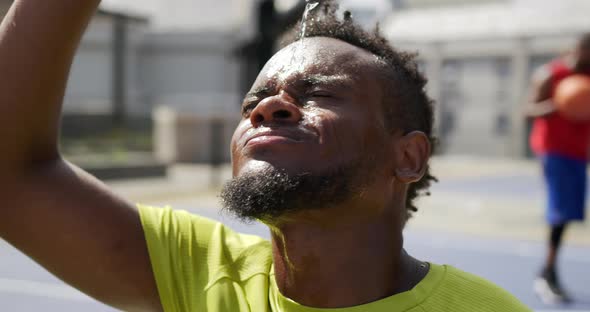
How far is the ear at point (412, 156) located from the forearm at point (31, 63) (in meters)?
0.81

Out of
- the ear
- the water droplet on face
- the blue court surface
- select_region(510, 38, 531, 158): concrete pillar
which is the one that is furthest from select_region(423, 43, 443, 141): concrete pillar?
the ear

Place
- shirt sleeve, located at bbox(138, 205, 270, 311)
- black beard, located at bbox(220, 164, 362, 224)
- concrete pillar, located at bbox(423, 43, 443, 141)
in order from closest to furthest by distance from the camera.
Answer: black beard, located at bbox(220, 164, 362, 224)
shirt sleeve, located at bbox(138, 205, 270, 311)
concrete pillar, located at bbox(423, 43, 443, 141)

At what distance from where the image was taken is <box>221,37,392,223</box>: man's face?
167 centimetres

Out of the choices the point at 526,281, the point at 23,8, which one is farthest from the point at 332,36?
the point at 526,281

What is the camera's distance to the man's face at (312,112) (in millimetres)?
1715

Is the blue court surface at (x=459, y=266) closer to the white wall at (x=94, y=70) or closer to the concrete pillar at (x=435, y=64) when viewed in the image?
the concrete pillar at (x=435, y=64)

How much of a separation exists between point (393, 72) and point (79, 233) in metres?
0.86

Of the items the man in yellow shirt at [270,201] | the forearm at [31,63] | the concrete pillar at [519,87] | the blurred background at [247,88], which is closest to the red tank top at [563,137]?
the blurred background at [247,88]

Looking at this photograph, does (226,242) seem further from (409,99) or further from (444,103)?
(444,103)

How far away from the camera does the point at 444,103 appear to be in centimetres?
3016

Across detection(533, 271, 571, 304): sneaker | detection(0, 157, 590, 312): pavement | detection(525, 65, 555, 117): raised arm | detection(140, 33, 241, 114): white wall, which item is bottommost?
detection(140, 33, 241, 114): white wall

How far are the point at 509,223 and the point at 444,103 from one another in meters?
20.1

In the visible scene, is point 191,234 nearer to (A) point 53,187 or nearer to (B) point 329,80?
(A) point 53,187

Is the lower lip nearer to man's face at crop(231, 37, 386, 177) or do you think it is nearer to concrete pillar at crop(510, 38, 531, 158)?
man's face at crop(231, 37, 386, 177)
